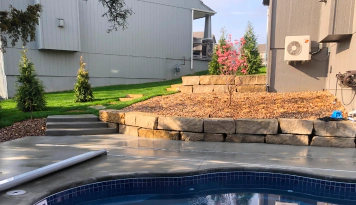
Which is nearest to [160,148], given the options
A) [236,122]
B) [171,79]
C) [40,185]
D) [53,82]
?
[236,122]

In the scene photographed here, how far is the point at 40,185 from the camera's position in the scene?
3.16 m

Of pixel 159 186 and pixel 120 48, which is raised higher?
pixel 120 48

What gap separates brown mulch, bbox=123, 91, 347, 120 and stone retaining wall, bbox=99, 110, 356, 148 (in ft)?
1.57

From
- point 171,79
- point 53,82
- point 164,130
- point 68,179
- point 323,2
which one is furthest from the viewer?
point 171,79

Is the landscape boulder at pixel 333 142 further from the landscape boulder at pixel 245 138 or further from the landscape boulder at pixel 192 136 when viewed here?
the landscape boulder at pixel 192 136

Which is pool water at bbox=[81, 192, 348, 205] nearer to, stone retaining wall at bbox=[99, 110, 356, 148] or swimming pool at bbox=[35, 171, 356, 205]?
swimming pool at bbox=[35, 171, 356, 205]

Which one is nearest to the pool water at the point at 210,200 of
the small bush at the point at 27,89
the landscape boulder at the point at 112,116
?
Result: the landscape boulder at the point at 112,116

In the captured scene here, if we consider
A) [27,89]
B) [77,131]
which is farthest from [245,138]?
[27,89]

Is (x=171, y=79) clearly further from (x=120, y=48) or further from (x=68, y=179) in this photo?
(x=68, y=179)

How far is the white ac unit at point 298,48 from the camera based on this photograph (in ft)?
23.8

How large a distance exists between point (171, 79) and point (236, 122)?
434 inches

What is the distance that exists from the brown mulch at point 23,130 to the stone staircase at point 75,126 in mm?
232

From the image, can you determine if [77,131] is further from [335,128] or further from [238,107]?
[335,128]

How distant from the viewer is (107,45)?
13922mm
